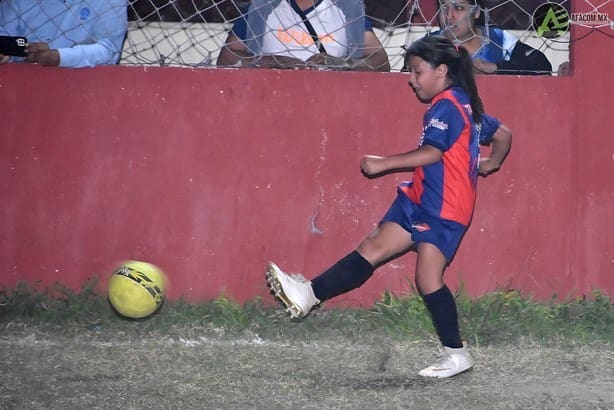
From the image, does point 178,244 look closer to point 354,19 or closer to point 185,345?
point 185,345

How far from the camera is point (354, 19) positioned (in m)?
5.58

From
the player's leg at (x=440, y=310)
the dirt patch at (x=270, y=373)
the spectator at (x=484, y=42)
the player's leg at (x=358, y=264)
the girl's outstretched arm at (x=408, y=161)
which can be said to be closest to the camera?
the dirt patch at (x=270, y=373)

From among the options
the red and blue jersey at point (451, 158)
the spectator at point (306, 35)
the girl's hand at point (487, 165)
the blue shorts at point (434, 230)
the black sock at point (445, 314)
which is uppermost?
the spectator at point (306, 35)

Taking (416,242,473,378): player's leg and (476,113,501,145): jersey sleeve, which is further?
(476,113,501,145): jersey sleeve

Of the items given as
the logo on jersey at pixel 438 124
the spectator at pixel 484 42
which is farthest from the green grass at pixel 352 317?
the spectator at pixel 484 42

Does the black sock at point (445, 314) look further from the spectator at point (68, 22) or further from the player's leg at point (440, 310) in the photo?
the spectator at point (68, 22)

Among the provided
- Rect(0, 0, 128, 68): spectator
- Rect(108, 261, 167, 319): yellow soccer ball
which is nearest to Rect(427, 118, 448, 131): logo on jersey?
Rect(108, 261, 167, 319): yellow soccer ball

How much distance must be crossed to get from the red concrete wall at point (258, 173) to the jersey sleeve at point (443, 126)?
794 millimetres

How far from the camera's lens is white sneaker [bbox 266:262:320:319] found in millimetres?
4730

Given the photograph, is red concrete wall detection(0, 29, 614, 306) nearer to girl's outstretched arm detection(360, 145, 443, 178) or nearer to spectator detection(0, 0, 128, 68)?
spectator detection(0, 0, 128, 68)

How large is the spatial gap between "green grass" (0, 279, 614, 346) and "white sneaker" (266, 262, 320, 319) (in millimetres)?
467

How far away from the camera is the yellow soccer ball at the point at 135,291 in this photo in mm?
4883

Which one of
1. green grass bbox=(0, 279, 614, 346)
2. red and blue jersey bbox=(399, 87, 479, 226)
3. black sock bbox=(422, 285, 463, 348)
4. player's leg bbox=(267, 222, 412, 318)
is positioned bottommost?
green grass bbox=(0, 279, 614, 346)

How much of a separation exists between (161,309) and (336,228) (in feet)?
3.50
